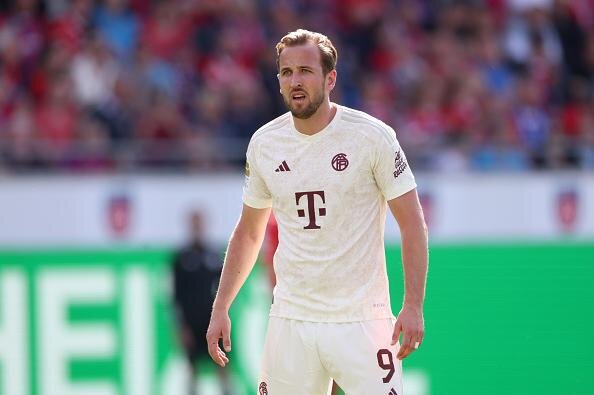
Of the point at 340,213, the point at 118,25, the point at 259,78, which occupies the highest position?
the point at 118,25

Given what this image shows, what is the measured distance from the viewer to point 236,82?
12.7 meters

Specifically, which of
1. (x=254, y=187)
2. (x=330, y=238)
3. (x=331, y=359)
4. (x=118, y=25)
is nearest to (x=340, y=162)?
(x=330, y=238)

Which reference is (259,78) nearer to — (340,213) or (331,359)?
(340,213)

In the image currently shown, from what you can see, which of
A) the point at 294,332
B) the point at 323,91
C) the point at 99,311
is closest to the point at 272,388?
the point at 294,332

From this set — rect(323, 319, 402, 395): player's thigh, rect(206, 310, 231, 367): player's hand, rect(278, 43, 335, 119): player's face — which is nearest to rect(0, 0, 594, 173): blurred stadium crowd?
rect(206, 310, 231, 367): player's hand

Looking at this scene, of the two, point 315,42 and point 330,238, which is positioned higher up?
point 315,42

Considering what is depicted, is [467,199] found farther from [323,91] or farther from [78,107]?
[323,91]

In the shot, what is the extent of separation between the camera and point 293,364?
5605 mm

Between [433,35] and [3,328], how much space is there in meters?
6.38

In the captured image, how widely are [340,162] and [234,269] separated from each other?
2.46 ft

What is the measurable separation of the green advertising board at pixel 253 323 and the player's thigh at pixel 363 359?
17.6 feet

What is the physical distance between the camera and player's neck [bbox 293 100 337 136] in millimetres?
5641

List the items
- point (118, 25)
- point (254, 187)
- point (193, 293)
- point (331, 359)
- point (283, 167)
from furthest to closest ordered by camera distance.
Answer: point (118, 25) < point (193, 293) < point (254, 187) < point (283, 167) < point (331, 359)

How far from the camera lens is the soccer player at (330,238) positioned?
18.1 feet
